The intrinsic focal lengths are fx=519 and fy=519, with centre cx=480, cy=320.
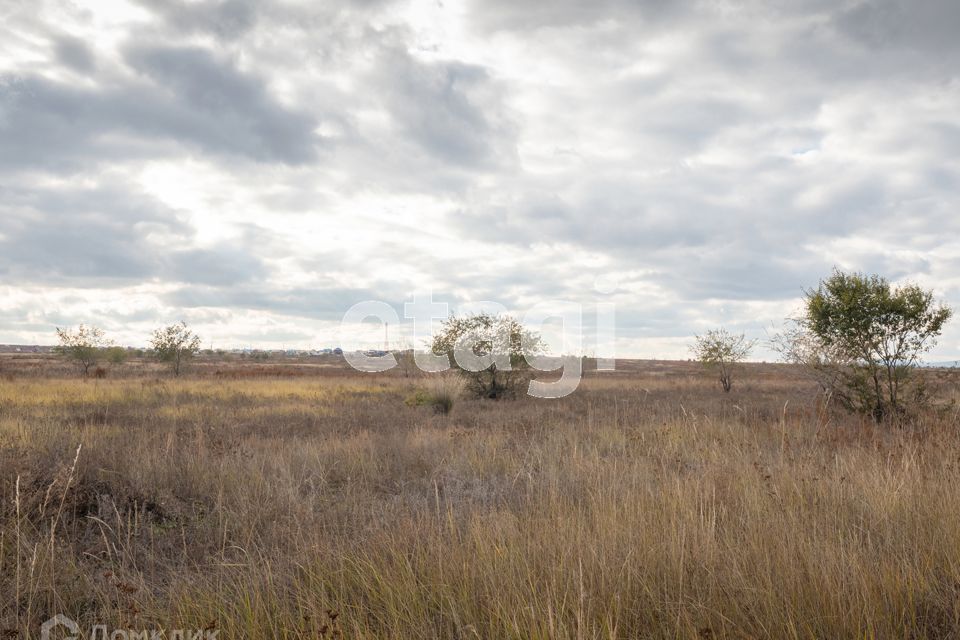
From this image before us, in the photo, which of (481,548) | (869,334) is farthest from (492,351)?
(481,548)

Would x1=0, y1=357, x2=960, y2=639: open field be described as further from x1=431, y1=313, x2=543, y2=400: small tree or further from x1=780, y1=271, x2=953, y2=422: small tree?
x1=431, y1=313, x2=543, y2=400: small tree

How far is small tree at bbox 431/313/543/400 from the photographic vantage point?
2388cm

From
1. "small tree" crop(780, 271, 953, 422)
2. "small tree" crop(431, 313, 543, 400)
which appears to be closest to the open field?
"small tree" crop(780, 271, 953, 422)

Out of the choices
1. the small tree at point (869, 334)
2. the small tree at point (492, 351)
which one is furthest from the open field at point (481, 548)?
the small tree at point (492, 351)

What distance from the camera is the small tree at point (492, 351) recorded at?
2388cm

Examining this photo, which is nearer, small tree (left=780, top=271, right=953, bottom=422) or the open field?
the open field

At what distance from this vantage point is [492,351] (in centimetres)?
2447

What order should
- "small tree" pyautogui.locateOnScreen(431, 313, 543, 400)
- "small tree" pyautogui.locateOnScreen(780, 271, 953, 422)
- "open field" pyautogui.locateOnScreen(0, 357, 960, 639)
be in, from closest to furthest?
"open field" pyautogui.locateOnScreen(0, 357, 960, 639) → "small tree" pyautogui.locateOnScreen(780, 271, 953, 422) → "small tree" pyautogui.locateOnScreen(431, 313, 543, 400)

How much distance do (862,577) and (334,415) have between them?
14.4m

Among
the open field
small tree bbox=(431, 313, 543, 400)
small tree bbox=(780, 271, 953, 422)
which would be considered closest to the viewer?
the open field

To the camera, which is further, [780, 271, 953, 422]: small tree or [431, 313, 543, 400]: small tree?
[431, 313, 543, 400]: small tree

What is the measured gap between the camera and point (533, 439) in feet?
31.2

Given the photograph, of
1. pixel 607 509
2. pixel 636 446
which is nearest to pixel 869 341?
pixel 636 446

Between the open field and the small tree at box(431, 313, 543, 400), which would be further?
the small tree at box(431, 313, 543, 400)
